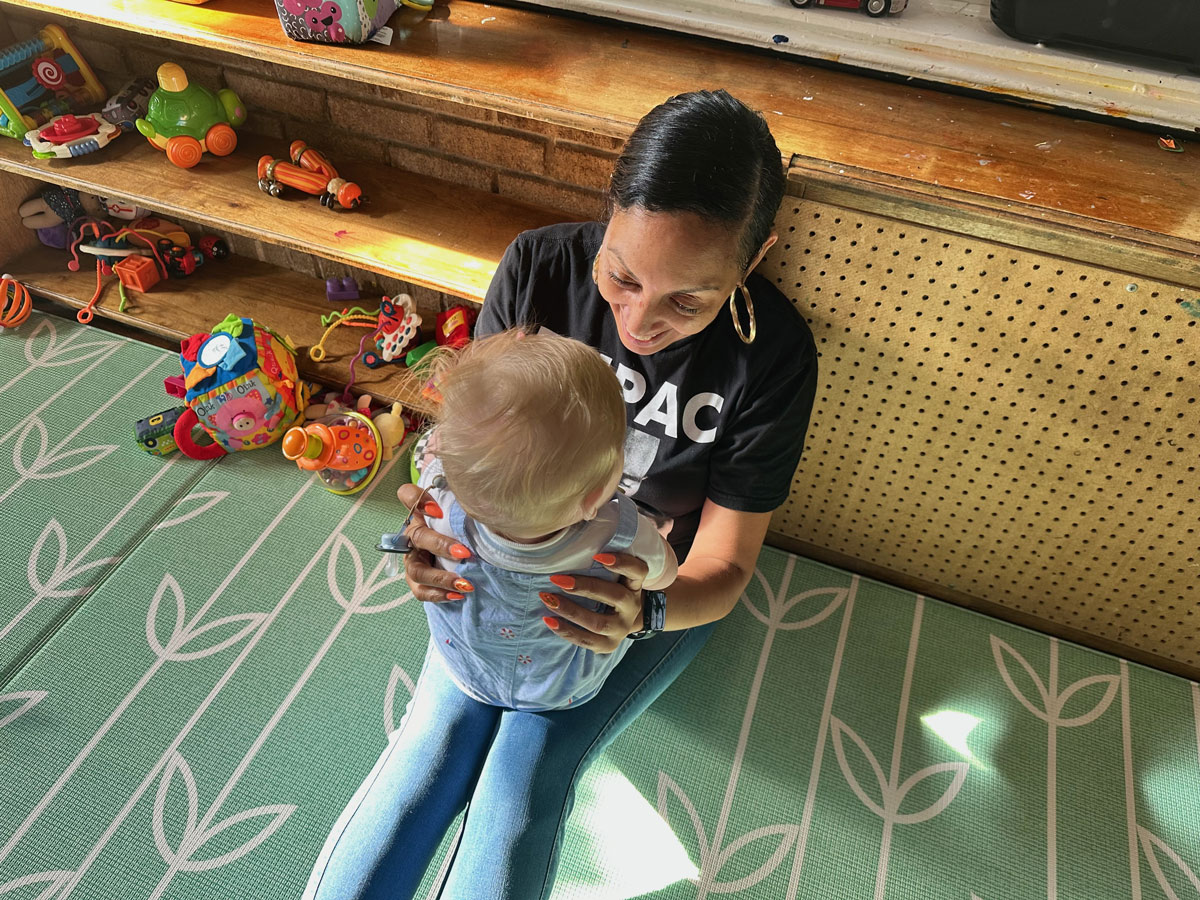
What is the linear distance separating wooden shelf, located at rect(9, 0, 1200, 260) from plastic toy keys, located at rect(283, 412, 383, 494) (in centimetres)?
73

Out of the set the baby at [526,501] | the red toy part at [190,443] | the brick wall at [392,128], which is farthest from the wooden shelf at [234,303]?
the baby at [526,501]

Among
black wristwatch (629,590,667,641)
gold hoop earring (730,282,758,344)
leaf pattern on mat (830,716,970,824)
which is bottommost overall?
leaf pattern on mat (830,716,970,824)

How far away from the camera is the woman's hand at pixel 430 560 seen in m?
0.97

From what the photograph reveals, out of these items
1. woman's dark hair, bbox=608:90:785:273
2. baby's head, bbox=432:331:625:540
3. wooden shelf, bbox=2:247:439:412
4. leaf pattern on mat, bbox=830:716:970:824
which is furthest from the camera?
wooden shelf, bbox=2:247:439:412

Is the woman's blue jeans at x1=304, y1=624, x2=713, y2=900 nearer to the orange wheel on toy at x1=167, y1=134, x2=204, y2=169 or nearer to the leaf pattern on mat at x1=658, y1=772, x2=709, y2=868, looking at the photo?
the leaf pattern on mat at x1=658, y1=772, x2=709, y2=868

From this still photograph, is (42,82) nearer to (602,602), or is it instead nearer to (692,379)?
(692,379)

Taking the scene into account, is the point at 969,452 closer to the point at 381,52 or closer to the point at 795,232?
the point at 795,232

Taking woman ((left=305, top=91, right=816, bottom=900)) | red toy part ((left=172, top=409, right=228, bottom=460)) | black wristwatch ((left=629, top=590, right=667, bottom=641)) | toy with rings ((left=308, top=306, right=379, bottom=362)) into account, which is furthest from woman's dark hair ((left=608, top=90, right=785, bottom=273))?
red toy part ((left=172, top=409, right=228, bottom=460))

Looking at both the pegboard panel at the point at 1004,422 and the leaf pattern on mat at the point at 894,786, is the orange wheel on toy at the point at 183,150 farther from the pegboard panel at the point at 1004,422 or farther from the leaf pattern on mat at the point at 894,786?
the leaf pattern on mat at the point at 894,786

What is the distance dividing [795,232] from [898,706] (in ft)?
2.84

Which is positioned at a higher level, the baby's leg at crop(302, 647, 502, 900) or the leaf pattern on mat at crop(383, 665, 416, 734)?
the baby's leg at crop(302, 647, 502, 900)

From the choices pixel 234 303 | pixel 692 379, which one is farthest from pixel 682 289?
pixel 234 303

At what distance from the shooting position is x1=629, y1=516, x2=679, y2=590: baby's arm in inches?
37.9

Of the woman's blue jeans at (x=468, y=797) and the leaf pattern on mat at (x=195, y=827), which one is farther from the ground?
the woman's blue jeans at (x=468, y=797)
